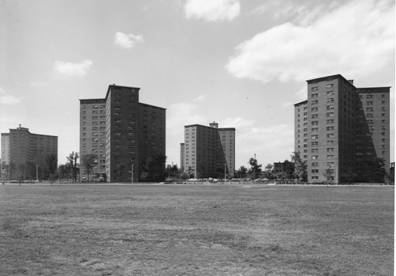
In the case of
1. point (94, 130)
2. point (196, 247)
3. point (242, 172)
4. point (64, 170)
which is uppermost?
point (94, 130)

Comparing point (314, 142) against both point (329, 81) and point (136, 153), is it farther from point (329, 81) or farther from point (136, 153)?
point (136, 153)

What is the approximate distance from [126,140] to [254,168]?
5084cm

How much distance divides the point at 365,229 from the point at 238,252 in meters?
6.77

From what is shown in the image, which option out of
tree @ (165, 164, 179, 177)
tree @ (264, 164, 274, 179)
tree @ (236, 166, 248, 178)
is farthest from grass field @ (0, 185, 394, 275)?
tree @ (236, 166, 248, 178)

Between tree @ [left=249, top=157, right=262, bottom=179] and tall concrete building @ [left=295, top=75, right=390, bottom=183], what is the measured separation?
23031 mm

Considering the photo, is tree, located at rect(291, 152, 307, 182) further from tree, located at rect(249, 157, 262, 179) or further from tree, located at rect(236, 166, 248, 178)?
tree, located at rect(236, 166, 248, 178)

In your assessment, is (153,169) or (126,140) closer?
(126,140)

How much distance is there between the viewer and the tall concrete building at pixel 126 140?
5468 inches

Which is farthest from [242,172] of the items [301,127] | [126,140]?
[126,140]

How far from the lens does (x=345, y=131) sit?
12606 centimetres

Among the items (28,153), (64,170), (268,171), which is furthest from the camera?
(268,171)

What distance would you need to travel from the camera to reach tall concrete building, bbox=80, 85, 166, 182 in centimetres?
13888

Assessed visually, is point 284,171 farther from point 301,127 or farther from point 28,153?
point 28,153

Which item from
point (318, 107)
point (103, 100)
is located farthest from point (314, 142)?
point (103, 100)
